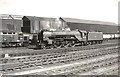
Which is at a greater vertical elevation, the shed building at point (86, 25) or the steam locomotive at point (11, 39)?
the shed building at point (86, 25)

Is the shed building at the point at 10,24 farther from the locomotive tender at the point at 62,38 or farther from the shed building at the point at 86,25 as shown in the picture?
the shed building at the point at 86,25

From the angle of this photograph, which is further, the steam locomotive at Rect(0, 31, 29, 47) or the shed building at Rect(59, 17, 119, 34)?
the shed building at Rect(59, 17, 119, 34)

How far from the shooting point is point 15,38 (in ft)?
79.0

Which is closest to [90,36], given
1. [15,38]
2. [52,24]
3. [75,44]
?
[75,44]

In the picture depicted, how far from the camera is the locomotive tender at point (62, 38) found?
24188 mm

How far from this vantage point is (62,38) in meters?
25.8

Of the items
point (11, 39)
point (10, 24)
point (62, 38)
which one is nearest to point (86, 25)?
point (62, 38)

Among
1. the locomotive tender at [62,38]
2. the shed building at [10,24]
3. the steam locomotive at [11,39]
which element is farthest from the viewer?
the shed building at [10,24]

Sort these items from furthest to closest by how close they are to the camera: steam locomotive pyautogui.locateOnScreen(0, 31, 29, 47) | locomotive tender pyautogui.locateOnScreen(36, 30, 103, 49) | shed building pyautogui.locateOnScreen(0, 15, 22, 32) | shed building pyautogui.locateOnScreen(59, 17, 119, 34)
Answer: shed building pyautogui.locateOnScreen(59, 17, 119, 34) → shed building pyautogui.locateOnScreen(0, 15, 22, 32) → locomotive tender pyautogui.locateOnScreen(36, 30, 103, 49) → steam locomotive pyautogui.locateOnScreen(0, 31, 29, 47)

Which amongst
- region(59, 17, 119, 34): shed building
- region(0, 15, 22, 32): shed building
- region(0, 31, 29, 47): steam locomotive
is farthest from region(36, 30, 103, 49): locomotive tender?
region(0, 15, 22, 32): shed building

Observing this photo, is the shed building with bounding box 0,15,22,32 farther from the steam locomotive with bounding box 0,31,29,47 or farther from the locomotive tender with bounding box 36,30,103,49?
the locomotive tender with bounding box 36,30,103,49

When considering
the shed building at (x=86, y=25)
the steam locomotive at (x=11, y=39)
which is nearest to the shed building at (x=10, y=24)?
the steam locomotive at (x=11, y=39)

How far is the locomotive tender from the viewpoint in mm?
24188

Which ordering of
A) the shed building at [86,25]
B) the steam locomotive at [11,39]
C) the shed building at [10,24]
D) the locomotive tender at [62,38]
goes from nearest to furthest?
the steam locomotive at [11,39] → the locomotive tender at [62,38] → the shed building at [10,24] → the shed building at [86,25]
